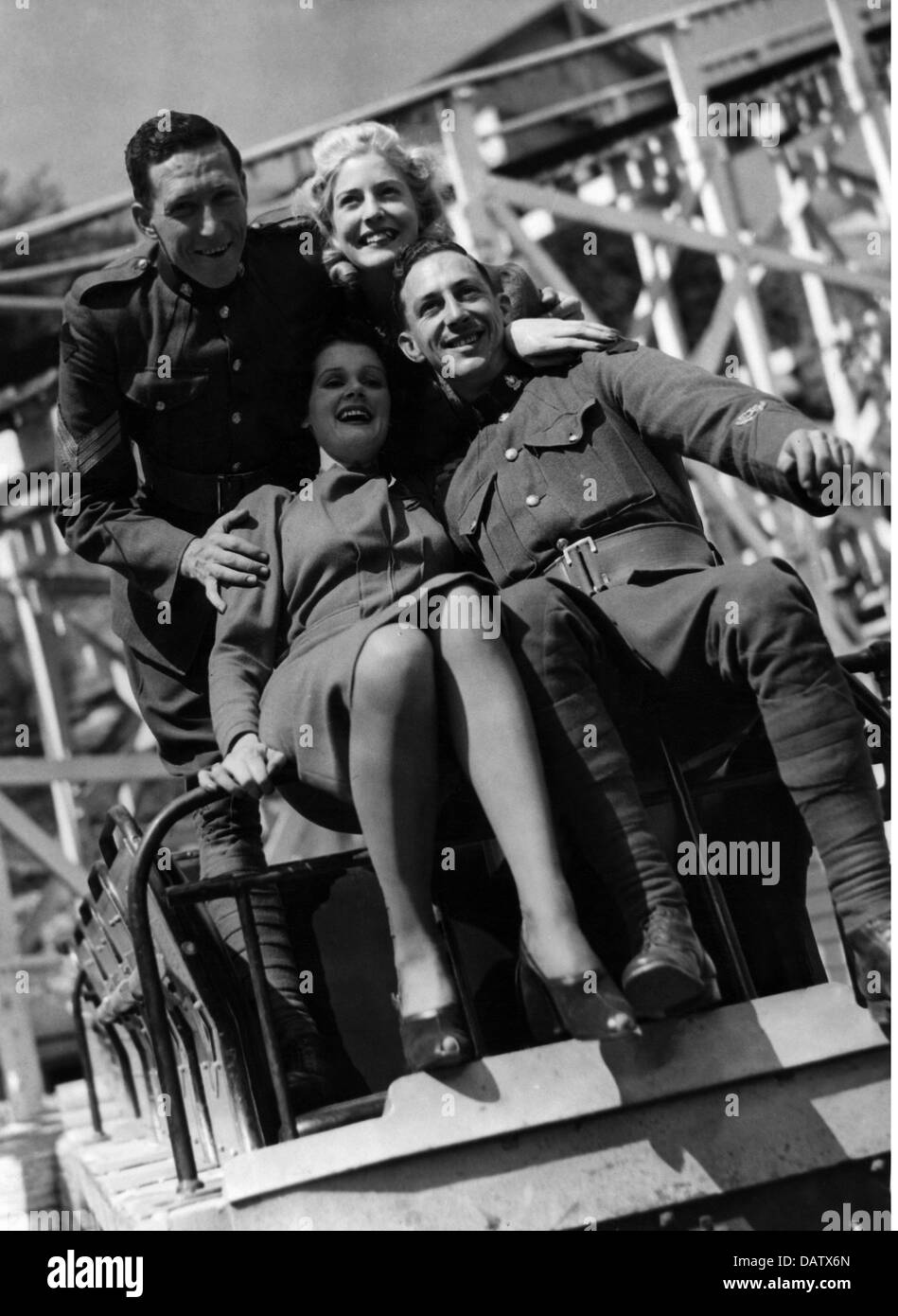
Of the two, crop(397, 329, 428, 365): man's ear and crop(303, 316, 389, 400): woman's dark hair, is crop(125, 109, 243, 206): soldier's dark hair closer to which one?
crop(303, 316, 389, 400): woman's dark hair

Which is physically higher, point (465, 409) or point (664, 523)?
point (465, 409)

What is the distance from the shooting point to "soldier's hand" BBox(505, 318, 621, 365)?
2695 millimetres

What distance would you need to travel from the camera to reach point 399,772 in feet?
7.11

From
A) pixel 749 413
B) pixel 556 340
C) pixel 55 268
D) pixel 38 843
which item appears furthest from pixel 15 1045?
pixel 749 413

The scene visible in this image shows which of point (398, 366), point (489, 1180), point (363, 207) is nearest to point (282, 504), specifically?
point (398, 366)

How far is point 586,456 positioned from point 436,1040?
1.06m

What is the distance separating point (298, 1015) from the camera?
98.0 inches

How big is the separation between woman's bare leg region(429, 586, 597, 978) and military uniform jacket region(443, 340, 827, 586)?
42cm

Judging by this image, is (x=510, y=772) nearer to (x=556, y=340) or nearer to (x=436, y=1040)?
(x=436, y=1040)

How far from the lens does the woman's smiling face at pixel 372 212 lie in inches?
116

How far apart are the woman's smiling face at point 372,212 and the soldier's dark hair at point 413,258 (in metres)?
0.08
